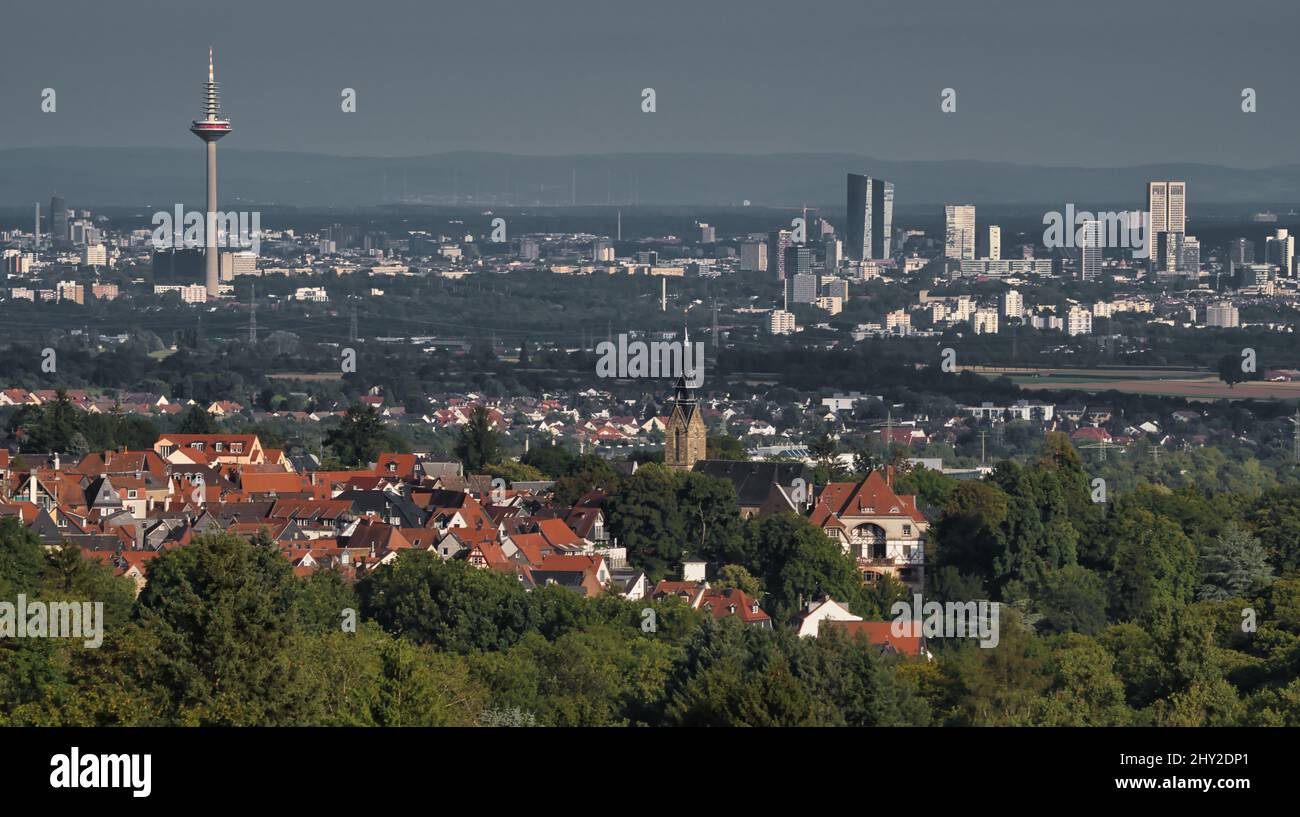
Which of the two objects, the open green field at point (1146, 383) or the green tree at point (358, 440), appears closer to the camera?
the green tree at point (358, 440)

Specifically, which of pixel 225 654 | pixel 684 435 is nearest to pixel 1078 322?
pixel 684 435

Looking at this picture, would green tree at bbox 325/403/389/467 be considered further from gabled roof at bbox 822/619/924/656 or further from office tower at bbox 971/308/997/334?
office tower at bbox 971/308/997/334

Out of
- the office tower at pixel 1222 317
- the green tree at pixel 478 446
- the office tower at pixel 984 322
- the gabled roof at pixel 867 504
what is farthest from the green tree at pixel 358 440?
the office tower at pixel 1222 317

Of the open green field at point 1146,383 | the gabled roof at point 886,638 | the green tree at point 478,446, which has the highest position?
the green tree at point 478,446

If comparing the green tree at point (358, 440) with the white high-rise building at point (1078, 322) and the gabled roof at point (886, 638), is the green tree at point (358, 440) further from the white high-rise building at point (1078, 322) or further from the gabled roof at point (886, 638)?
the white high-rise building at point (1078, 322)

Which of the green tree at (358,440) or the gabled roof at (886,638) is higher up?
the green tree at (358,440)

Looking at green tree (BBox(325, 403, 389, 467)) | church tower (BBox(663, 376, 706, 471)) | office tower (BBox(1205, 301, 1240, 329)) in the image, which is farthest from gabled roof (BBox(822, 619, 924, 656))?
office tower (BBox(1205, 301, 1240, 329))

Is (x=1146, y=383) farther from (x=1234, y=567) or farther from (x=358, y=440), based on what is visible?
(x=1234, y=567)
